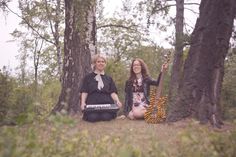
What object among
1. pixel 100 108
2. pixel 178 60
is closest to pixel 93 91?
pixel 100 108

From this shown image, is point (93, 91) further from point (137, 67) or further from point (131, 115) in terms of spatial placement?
point (137, 67)

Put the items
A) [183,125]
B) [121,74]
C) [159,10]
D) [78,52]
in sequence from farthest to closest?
1. [121,74]
2. [159,10]
3. [78,52]
4. [183,125]

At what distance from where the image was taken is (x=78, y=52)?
11641mm

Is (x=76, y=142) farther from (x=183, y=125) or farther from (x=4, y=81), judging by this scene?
(x=4, y=81)

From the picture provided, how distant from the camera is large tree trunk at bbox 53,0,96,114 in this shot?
11384 millimetres

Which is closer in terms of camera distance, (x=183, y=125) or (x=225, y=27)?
(x=183, y=125)

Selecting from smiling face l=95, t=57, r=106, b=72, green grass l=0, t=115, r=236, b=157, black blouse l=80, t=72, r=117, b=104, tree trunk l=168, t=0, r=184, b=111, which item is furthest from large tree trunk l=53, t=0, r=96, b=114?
green grass l=0, t=115, r=236, b=157

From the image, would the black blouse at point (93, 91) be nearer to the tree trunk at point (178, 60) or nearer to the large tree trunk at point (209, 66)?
the large tree trunk at point (209, 66)

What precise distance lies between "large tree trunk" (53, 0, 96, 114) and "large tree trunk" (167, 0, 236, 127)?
3.20 meters

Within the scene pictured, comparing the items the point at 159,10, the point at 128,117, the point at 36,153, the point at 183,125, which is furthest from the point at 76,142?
the point at 159,10

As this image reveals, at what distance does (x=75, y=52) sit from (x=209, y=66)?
386 cm

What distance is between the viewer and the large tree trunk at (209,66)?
8734mm

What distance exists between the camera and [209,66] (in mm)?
8820

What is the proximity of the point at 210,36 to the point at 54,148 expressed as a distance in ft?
18.5
